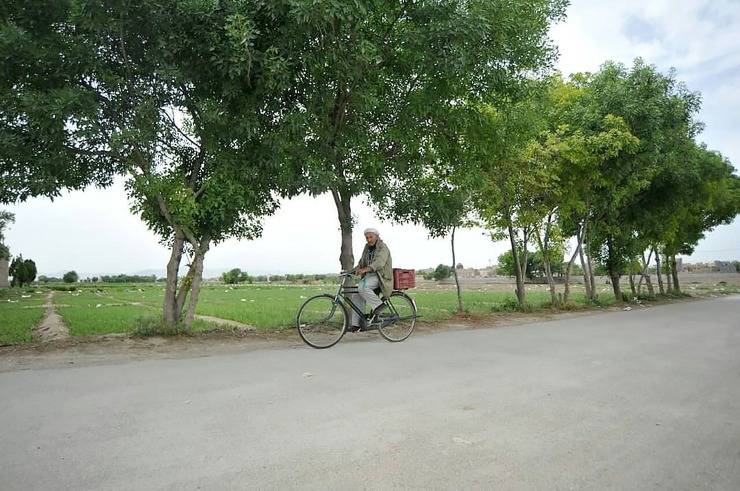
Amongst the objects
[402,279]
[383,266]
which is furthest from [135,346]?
[402,279]

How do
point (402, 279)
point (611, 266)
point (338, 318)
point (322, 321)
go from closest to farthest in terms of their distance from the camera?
point (322, 321) < point (338, 318) < point (402, 279) < point (611, 266)

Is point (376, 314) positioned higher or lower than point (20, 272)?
lower

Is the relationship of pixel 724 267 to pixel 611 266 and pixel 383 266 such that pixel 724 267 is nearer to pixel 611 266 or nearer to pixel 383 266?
pixel 611 266

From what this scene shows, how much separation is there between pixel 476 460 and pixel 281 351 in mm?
4681

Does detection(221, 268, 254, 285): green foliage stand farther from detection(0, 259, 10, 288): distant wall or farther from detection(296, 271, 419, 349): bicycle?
detection(296, 271, 419, 349): bicycle

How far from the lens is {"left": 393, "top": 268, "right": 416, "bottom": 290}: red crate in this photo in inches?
333

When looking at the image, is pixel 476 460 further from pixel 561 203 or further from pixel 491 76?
pixel 561 203

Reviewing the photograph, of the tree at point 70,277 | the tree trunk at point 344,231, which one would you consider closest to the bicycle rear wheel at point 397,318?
the tree trunk at point 344,231

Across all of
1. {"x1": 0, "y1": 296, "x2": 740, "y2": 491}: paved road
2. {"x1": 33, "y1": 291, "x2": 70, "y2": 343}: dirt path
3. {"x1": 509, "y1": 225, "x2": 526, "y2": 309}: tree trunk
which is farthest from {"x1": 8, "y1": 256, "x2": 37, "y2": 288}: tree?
{"x1": 0, "y1": 296, "x2": 740, "y2": 491}: paved road

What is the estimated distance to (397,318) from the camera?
830 cm

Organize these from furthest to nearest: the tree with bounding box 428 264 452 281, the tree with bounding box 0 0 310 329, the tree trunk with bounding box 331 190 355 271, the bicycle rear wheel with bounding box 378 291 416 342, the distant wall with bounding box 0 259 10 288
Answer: the tree with bounding box 428 264 452 281
the distant wall with bounding box 0 259 10 288
the tree trunk with bounding box 331 190 355 271
the bicycle rear wheel with bounding box 378 291 416 342
the tree with bounding box 0 0 310 329

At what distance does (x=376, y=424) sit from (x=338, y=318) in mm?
4083

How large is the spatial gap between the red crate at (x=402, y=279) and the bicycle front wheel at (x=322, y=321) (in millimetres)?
1219

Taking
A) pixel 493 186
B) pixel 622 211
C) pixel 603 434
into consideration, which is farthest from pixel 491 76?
pixel 622 211
